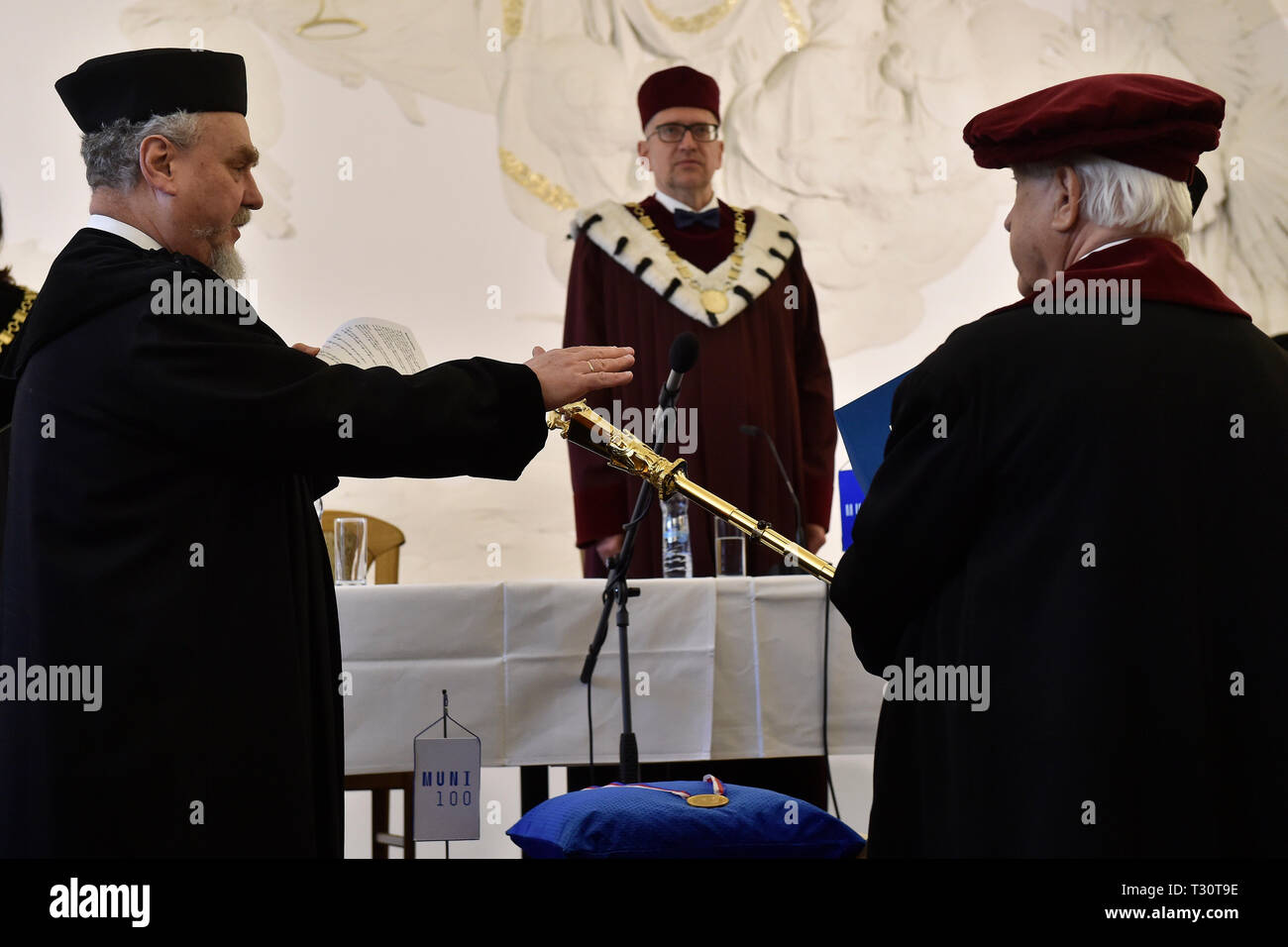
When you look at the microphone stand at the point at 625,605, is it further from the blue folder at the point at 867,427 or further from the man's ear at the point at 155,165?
the man's ear at the point at 155,165

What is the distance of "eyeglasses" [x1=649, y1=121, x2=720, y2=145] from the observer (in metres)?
5.05

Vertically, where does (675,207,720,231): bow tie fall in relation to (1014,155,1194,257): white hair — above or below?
above

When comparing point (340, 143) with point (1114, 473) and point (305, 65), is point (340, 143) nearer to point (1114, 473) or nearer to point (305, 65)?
point (305, 65)

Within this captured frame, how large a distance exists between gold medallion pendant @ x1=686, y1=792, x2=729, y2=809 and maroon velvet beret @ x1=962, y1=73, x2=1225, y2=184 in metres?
1.42

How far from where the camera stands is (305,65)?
694 centimetres

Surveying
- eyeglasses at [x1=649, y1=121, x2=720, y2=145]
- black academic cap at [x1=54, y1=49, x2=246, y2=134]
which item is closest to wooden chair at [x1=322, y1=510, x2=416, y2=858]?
black academic cap at [x1=54, y1=49, x2=246, y2=134]

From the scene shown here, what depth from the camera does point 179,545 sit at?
7.36 feet

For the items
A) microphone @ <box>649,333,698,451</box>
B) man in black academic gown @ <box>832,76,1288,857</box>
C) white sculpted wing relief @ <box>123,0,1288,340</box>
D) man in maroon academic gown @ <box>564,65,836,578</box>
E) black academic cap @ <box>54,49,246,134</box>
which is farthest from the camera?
white sculpted wing relief @ <box>123,0,1288,340</box>

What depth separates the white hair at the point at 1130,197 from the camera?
84.9 inches

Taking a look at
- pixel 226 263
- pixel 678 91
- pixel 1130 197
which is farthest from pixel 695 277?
pixel 1130 197

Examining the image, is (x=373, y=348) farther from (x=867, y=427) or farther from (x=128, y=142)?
(x=867, y=427)

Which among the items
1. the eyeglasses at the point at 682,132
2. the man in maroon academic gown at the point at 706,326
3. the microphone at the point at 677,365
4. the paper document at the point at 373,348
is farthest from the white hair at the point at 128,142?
the eyeglasses at the point at 682,132

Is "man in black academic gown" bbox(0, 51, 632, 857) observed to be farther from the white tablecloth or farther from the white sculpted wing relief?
the white sculpted wing relief

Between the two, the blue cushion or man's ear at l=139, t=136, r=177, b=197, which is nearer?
man's ear at l=139, t=136, r=177, b=197
